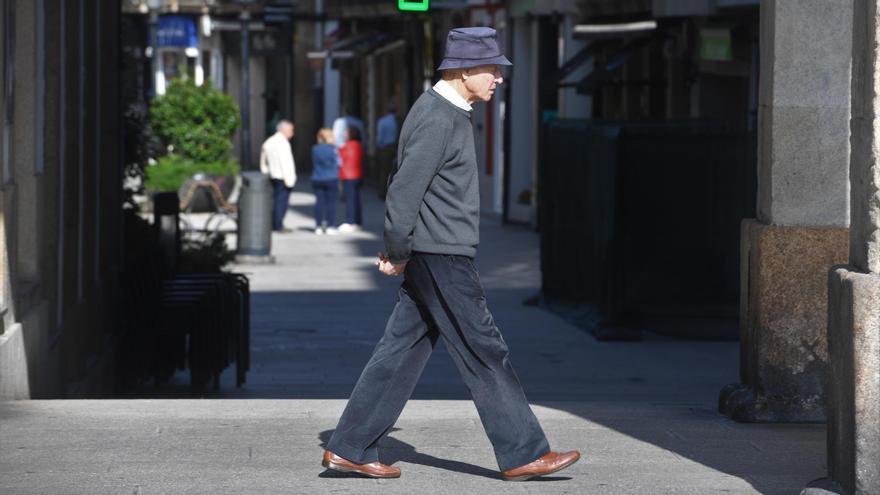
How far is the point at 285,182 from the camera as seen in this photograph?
27.0 m

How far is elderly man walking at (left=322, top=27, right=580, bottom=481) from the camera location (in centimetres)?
664

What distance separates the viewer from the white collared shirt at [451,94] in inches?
264

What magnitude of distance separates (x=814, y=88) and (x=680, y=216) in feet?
21.2

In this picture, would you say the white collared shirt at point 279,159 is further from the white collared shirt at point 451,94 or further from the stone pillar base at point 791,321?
the white collared shirt at point 451,94

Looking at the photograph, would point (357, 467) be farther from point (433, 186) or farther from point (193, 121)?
point (193, 121)

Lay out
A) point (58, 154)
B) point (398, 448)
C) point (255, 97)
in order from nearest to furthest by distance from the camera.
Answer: point (398, 448) < point (58, 154) < point (255, 97)

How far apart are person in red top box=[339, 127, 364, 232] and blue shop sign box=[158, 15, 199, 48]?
17.1m

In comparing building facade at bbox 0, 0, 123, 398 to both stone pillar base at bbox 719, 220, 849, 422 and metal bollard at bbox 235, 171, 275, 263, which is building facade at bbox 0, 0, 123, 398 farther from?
metal bollard at bbox 235, 171, 275, 263

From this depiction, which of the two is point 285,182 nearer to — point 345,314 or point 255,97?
point 345,314

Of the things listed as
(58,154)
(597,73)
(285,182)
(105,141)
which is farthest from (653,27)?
(58,154)

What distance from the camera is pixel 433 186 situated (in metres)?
6.69

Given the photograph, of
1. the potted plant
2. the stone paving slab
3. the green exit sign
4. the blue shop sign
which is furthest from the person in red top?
the stone paving slab

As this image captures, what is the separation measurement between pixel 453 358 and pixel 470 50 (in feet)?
3.37

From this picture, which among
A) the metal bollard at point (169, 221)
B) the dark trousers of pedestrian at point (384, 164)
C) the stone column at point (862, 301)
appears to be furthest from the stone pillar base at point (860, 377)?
the dark trousers of pedestrian at point (384, 164)
